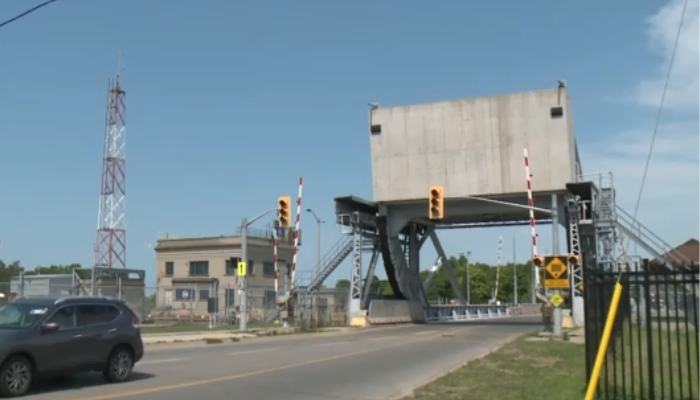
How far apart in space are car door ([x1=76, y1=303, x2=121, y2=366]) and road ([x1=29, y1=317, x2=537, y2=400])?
1.91 ft

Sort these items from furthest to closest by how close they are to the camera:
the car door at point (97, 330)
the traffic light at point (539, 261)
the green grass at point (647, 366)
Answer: the traffic light at point (539, 261) < the car door at point (97, 330) < the green grass at point (647, 366)

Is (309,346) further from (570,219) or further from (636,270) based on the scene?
(570,219)

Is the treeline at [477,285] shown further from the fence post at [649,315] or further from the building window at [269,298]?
the fence post at [649,315]

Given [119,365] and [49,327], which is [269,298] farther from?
[49,327]

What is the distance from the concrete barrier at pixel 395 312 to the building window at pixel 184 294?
1169 centimetres

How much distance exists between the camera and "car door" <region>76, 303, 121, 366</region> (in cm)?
1527

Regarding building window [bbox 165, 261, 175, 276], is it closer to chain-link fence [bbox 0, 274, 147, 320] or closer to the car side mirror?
chain-link fence [bbox 0, 274, 147, 320]

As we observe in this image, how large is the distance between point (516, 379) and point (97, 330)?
8374 millimetres

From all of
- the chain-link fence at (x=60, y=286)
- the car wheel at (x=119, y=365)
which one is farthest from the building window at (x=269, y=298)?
the car wheel at (x=119, y=365)

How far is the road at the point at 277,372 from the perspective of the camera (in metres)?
14.1

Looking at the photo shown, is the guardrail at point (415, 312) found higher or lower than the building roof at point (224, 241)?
lower

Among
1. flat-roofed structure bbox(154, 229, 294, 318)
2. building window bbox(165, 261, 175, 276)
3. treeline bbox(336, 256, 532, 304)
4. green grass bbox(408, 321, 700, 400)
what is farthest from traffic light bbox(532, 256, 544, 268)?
treeline bbox(336, 256, 532, 304)


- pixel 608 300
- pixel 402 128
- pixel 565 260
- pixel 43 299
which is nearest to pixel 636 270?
pixel 608 300

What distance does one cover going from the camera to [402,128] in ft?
158
